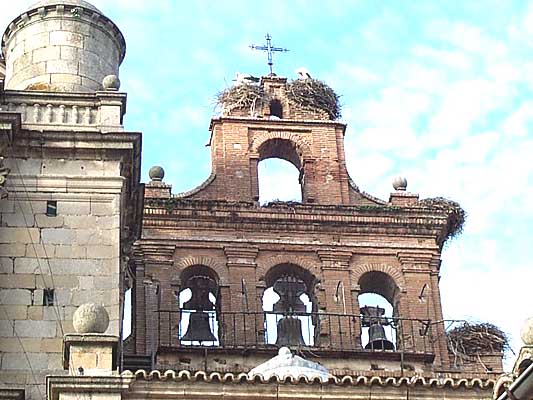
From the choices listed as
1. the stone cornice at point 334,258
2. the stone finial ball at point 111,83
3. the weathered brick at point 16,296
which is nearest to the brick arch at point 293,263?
the stone cornice at point 334,258

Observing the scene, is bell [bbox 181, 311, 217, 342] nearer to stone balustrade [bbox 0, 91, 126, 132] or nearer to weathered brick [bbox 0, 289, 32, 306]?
stone balustrade [bbox 0, 91, 126, 132]

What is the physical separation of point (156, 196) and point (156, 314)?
231cm

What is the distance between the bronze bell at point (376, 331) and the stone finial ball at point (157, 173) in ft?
13.9

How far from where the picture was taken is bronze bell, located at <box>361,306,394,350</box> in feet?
78.3

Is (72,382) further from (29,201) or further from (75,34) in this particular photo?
(75,34)

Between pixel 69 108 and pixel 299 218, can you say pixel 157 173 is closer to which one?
pixel 299 218

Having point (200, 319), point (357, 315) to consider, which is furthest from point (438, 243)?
point (200, 319)

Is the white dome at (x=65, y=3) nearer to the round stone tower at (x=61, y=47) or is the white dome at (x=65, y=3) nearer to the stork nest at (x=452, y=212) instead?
the round stone tower at (x=61, y=47)

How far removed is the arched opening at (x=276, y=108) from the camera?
87.3 ft

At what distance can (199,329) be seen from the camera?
23.5m

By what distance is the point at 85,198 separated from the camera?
18938 mm

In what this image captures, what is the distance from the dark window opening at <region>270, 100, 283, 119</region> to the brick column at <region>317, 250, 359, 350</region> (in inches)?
133

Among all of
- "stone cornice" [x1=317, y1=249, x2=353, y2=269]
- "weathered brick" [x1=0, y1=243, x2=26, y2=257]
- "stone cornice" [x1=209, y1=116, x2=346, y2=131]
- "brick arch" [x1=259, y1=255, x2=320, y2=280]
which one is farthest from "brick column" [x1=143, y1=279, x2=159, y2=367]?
"weathered brick" [x1=0, y1=243, x2=26, y2=257]

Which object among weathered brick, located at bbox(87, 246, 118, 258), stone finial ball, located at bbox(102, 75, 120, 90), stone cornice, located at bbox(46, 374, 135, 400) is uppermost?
stone finial ball, located at bbox(102, 75, 120, 90)
